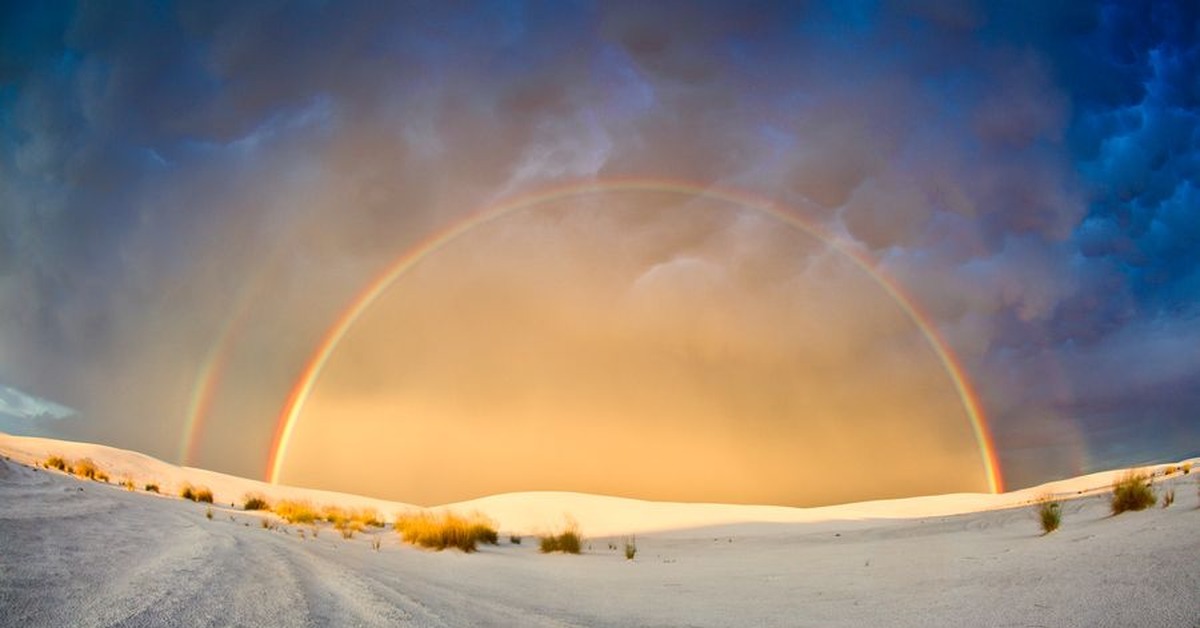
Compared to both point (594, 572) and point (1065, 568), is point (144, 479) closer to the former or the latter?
point (594, 572)

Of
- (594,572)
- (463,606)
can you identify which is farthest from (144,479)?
(463,606)

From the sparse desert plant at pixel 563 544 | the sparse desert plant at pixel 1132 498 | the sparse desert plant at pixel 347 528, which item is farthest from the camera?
the sparse desert plant at pixel 563 544

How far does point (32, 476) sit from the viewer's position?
29.2 feet

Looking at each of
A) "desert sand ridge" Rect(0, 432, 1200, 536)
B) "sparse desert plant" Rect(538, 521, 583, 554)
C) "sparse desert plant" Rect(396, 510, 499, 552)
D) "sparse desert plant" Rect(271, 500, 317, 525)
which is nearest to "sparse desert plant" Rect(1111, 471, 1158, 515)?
"sparse desert plant" Rect(538, 521, 583, 554)

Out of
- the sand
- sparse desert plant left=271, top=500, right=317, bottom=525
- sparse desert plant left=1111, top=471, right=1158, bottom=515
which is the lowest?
the sand

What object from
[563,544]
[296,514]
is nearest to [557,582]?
[563,544]

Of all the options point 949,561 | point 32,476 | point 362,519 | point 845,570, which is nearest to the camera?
point 949,561

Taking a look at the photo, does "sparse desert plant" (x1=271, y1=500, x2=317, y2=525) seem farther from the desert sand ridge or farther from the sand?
the desert sand ridge

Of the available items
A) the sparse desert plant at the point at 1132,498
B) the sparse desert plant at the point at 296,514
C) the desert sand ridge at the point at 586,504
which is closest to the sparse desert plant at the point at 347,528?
the sparse desert plant at the point at 296,514

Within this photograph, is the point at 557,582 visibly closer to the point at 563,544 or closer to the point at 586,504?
the point at 563,544

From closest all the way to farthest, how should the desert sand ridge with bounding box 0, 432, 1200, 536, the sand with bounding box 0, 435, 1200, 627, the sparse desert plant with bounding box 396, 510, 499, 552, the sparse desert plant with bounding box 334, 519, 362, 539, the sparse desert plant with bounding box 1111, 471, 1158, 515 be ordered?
the sand with bounding box 0, 435, 1200, 627 < the sparse desert plant with bounding box 1111, 471, 1158, 515 < the sparse desert plant with bounding box 396, 510, 499, 552 < the sparse desert plant with bounding box 334, 519, 362, 539 < the desert sand ridge with bounding box 0, 432, 1200, 536

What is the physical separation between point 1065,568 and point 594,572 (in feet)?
19.9

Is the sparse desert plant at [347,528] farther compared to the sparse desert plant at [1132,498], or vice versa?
the sparse desert plant at [347,528]

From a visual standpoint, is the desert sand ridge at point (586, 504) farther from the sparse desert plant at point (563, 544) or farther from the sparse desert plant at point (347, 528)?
the sparse desert plant at point (563, 544)
